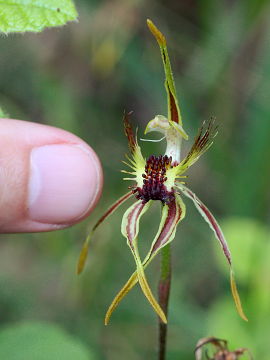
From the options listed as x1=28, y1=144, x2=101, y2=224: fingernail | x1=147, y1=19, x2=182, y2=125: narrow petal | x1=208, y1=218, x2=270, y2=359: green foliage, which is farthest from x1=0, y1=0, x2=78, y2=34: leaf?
x1=208, y1=218, x2=270, y2=359: green foliage

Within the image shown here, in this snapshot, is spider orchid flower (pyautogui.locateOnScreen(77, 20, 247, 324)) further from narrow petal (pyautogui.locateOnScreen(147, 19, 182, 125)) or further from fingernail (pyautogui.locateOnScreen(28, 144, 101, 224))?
fingernail (pyautogui.locateOnScreen(28, 144, 101, 224))

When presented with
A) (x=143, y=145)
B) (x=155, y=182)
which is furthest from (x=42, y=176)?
(x=143, y=145)

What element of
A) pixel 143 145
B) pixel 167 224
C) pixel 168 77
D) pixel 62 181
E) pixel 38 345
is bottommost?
pixel 143 145

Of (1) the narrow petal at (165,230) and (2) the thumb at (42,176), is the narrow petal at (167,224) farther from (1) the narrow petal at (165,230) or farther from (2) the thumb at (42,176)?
(2) the thumb at (42,176)

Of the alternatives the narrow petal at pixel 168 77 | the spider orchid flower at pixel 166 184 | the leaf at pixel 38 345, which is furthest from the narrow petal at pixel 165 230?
the leaf at pixel 38 345

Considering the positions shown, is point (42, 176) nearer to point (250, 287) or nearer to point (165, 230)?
point (165, 230)

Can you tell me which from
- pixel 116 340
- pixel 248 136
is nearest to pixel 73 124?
pixel 248 136
